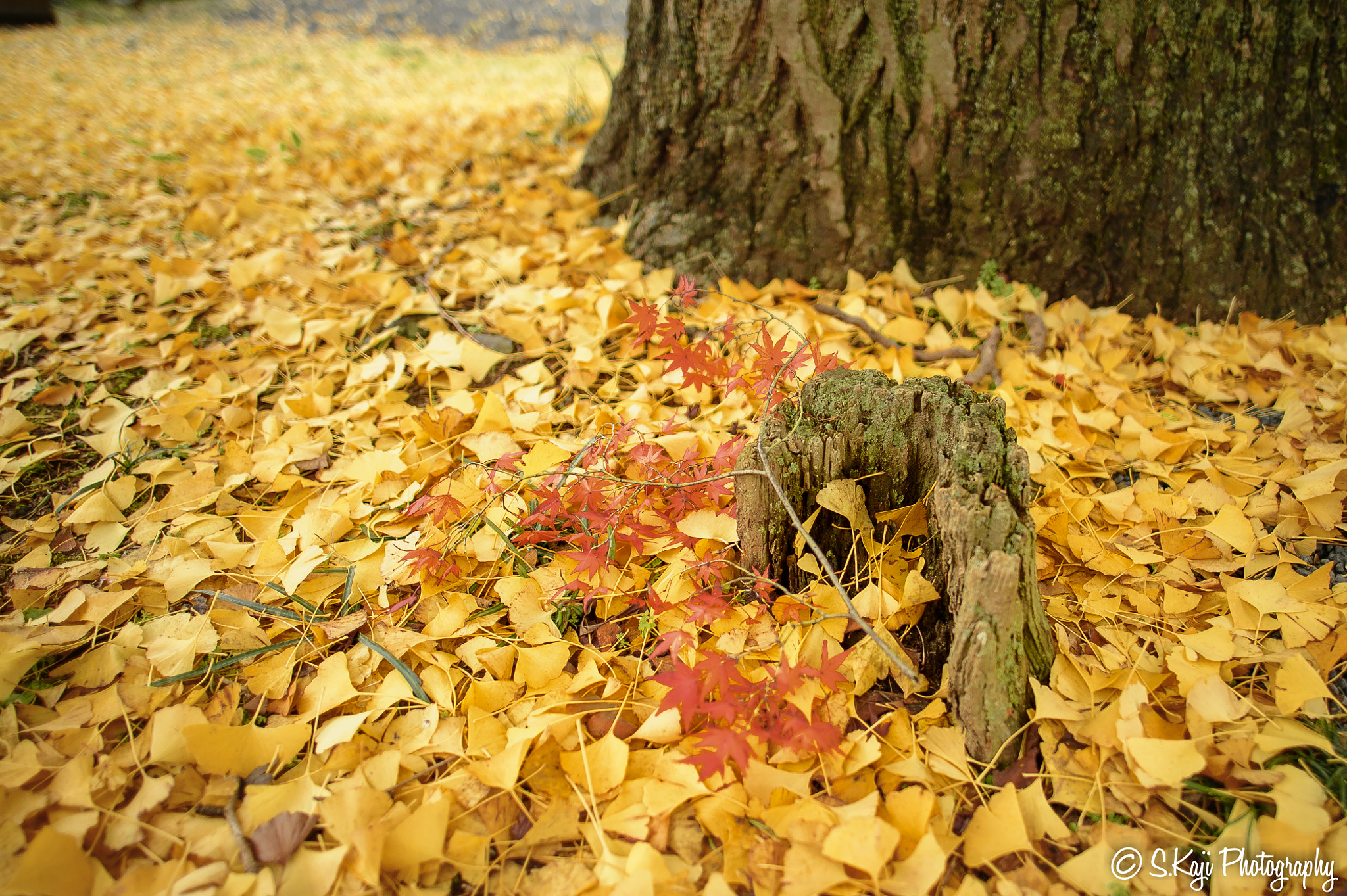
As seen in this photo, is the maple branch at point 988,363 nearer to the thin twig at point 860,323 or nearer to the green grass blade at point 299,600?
the thin twig at point 860,323

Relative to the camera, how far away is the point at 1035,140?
4.96ft

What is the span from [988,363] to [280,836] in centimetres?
140

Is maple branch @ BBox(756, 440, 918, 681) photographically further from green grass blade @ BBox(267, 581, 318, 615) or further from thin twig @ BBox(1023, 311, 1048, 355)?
thin twig @ BBox(1023, 311, 1048, 355)

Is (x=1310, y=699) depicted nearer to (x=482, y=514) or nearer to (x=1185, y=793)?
(x=1185, y=793)

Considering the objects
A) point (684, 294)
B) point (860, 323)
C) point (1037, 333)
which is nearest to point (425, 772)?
point (684, 294)

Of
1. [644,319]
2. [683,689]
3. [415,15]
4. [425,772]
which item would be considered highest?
[415,15]

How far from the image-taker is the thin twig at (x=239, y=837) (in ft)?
2.48

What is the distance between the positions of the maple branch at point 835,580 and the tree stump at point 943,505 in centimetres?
2

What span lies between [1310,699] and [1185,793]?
20 centimetres

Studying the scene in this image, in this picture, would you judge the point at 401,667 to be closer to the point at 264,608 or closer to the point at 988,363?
the point at 264,608

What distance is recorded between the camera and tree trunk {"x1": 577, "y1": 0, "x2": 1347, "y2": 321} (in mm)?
1459

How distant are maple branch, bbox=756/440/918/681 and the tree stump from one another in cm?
2

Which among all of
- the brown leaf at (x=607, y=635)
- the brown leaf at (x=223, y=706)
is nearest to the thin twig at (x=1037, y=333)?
the brown leaf at (x=607, y=635)

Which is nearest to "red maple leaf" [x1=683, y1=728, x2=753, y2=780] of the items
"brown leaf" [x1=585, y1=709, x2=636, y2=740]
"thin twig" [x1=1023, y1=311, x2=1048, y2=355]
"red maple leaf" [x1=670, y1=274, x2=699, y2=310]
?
"brown leaf" [x1=585, y1=709, x2=636, y2=740]
